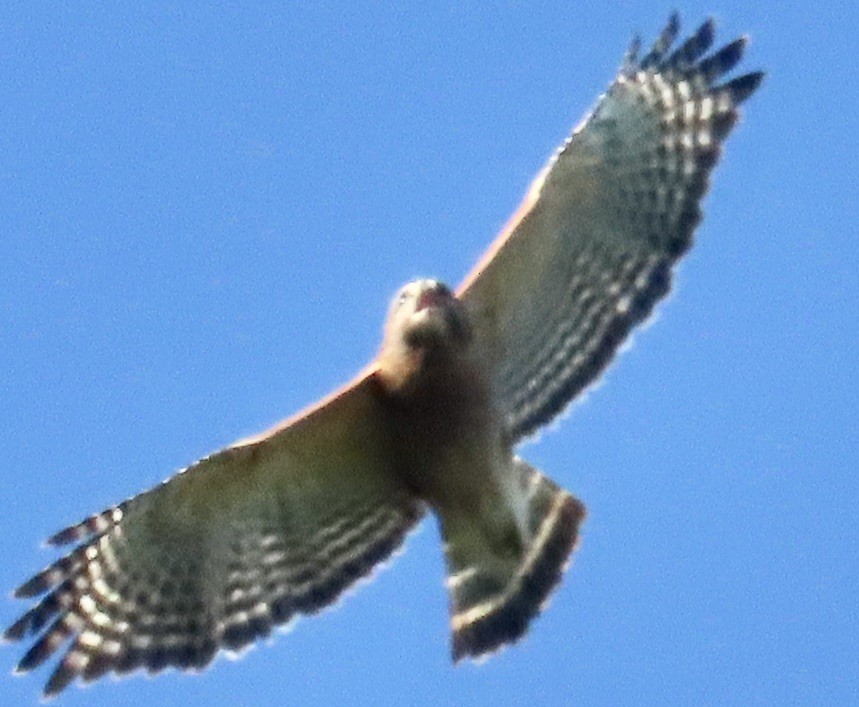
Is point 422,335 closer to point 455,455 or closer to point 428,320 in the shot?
point 428,320

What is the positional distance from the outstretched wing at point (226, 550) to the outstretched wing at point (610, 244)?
0.80 meters

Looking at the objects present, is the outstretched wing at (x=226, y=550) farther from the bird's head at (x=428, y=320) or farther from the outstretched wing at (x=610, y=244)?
the outstretched wing at (x=610, y=244)

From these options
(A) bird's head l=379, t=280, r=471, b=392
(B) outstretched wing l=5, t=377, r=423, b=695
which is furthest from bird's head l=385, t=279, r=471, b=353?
(B) outstretched wing l=5, t=377, r=423, b=695

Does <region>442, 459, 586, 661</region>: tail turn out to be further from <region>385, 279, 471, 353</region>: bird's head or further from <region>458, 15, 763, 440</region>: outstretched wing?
<region>385, 279, 471, 353</region>: bird's head

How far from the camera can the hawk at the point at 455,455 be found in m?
9.18

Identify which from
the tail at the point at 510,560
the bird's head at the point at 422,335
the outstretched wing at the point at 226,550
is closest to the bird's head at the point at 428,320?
the bird's head at the point at 422,335

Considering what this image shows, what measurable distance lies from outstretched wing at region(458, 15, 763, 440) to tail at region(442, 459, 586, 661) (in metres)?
0.36

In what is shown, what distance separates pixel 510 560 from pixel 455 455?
0.65m

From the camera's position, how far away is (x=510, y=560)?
9609 mm

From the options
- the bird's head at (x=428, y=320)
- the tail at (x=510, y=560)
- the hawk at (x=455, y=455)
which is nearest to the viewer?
the bird's head at (x=428, y=320)

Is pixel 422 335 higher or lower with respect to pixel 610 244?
lower

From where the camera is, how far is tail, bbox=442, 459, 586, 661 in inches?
373

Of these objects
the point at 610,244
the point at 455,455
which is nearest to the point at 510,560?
the point at 455,455

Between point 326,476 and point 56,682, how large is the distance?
1570 millimetres
